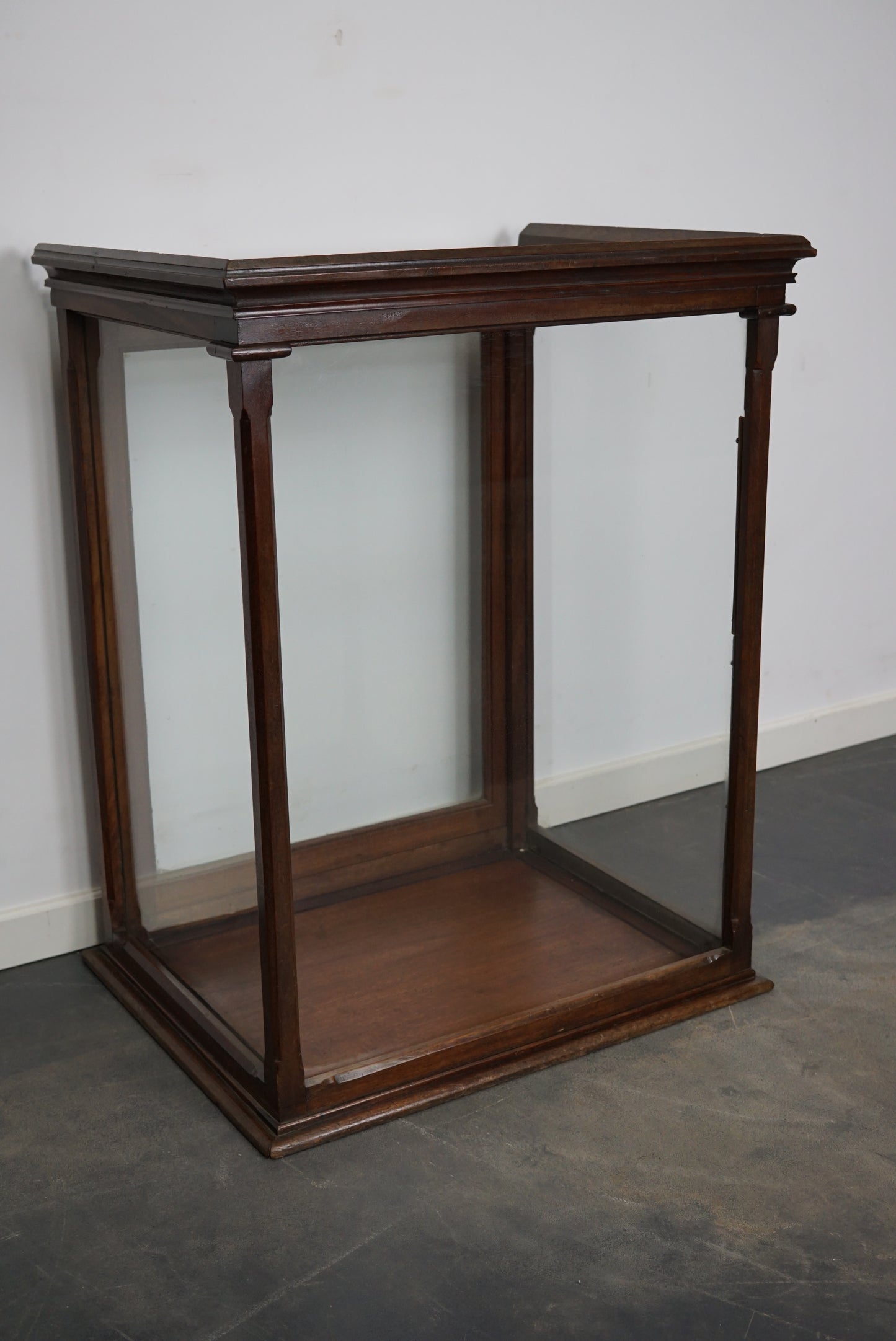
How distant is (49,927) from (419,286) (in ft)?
4.42

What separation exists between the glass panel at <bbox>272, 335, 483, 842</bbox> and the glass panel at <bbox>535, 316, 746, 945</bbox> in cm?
14

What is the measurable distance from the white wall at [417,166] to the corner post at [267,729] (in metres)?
0.68

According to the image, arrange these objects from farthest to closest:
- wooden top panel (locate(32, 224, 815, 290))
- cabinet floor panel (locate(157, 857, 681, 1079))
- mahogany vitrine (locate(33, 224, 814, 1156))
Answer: cabinet floor panel (locate(157, 857, 681, 1079)), mahogany vitrine (locate(33, 224, 814, 1156)), wooden top panel (locate(32, 224, 815, 290))

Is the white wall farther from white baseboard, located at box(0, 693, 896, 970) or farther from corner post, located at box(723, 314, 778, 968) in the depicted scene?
corner post, located at box(723, 314, 778, 968)

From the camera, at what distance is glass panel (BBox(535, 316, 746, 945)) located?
6.89 feet

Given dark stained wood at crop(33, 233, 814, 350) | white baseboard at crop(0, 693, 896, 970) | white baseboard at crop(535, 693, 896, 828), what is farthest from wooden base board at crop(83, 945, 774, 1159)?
dark stained wood at crop(33, 233, 814, 350)

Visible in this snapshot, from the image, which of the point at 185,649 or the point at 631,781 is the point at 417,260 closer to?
the point at 185,649

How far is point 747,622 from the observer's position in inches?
84.2

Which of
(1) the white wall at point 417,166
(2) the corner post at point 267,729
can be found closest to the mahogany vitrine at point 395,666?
(2) the corner post at point 267,729

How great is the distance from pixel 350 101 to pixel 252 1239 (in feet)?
5.90

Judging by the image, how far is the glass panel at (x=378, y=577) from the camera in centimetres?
188

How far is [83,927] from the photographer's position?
96.5 inches

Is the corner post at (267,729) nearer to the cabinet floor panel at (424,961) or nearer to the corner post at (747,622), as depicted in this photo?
the cabinet floor panel at (424,961)

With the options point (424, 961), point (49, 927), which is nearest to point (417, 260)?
point (424, 961)
